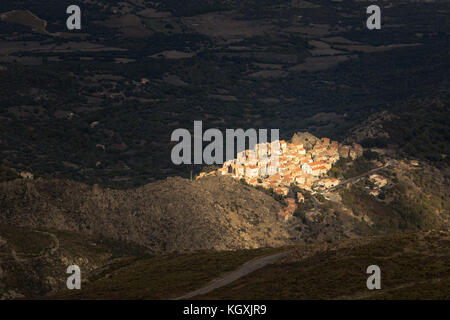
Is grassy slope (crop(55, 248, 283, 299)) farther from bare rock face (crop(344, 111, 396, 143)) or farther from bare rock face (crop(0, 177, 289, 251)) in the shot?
bare rock face (crop(344, 111, 396, 143))

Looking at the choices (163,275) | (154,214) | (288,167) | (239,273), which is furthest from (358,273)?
(288,167)

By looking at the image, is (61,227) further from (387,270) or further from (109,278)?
(387,270)

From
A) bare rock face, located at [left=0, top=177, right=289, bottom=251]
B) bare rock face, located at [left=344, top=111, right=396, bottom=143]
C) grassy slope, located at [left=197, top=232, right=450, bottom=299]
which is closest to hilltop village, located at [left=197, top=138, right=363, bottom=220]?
bare rock face, located at [left=0, top=177, right=289, bottom=251]

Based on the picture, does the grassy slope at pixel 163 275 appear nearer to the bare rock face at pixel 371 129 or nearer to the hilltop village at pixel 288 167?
the hilltop village at pixel 288 167

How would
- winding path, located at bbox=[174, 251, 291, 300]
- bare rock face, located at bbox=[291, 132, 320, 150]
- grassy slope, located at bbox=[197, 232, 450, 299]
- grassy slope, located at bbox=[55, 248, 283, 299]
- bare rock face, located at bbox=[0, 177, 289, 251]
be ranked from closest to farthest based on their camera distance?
grassy slope, located at bbox=[197, 232, 450, 299]
winding path, located at bbox=[174, 251, 291, 300]
grassy slope, located at bbox=[55, 248, 283, 299]
bare rock face, located at bbox=[0, 177, 289, 251]
bare rock face, located at bbox=[291, 132, 320, 150]
